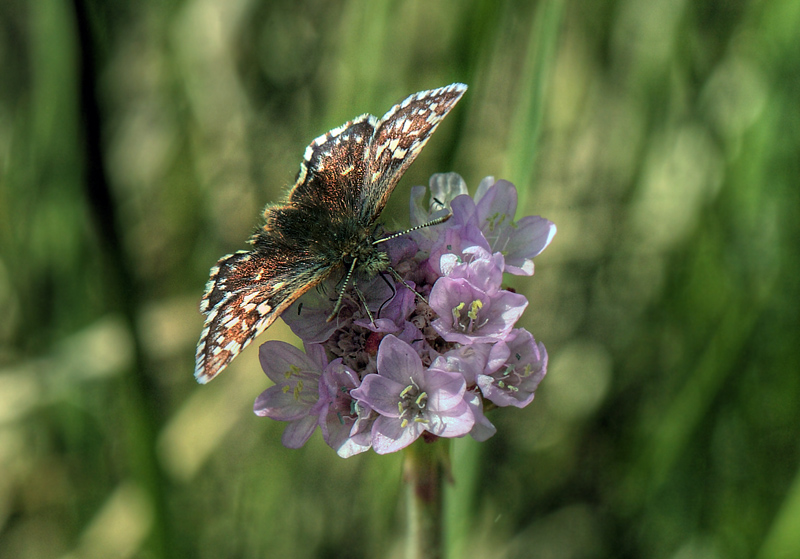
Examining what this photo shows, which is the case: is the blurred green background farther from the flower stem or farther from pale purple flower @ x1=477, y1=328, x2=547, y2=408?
pale purple flower @ x1=477, y1=328, x2=547, y2=408

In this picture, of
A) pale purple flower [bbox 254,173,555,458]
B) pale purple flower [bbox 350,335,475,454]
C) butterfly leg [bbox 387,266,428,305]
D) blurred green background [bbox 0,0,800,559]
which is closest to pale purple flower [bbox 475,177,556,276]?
pale purple flower [bbox 254,173,555,458]

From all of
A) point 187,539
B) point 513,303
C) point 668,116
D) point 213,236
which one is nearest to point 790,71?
point 668,116

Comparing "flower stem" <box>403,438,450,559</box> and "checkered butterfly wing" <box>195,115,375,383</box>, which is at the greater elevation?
"checkered butterfly wing" <box>195,115,375,383</box>

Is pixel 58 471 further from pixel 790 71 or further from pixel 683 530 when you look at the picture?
pixel 790 71

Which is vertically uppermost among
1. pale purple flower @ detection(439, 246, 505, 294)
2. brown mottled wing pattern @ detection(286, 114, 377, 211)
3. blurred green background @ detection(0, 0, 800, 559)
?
brown mottled wing pattern @ detection(286, 114, 377, 211)

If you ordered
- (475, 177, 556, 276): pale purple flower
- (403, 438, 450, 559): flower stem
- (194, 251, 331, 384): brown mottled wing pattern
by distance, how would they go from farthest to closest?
(475, 177, 556, 276): pale purple flower → (403, 438, 450, 559): flower stem → (194, 251, 331, 384): brown mottled wing pattern

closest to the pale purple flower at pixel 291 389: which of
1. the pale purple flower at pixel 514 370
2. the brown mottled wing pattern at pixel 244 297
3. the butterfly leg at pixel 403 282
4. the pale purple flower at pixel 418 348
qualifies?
the pale purple flower at pixel 418 348

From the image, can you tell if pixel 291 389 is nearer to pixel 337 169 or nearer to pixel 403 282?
pixel 403 282
